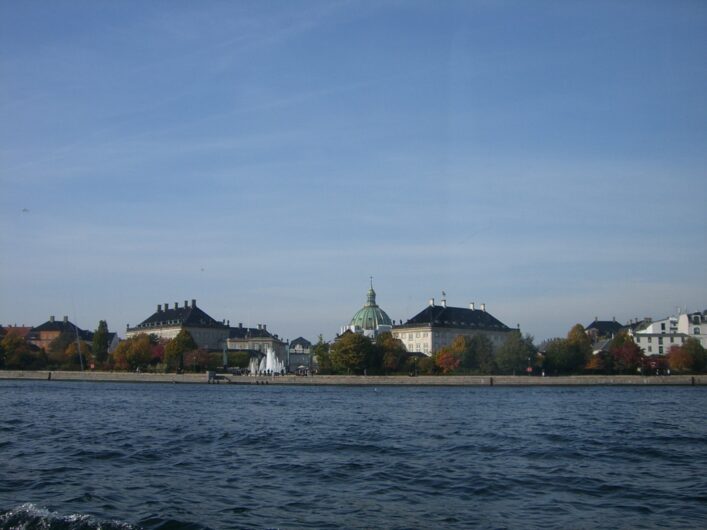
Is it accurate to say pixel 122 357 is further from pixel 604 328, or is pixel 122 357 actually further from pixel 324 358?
pixel 604 328

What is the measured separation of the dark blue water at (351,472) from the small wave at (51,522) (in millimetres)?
34

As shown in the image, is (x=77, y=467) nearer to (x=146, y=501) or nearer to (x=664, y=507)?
(x=146, y=501)

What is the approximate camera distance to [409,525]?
48.7 feet

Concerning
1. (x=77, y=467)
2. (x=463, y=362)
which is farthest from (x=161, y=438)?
(x=463, y=362)

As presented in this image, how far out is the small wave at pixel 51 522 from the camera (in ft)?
45.5

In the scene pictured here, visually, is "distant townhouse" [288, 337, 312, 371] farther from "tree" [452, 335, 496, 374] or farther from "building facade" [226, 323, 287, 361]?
"tree" [452, 335, 496, 374]

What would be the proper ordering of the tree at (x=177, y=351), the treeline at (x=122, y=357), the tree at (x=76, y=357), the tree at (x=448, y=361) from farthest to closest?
1. the tree at (x=76, y=357)
2. the treeline at (x=122, y=357)
3. the tree at (x=177, y=351)
4. the tree at (x=448, y=361)

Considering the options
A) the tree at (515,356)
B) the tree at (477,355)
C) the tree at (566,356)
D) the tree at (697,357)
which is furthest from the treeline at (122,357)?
the tree at (697,357)

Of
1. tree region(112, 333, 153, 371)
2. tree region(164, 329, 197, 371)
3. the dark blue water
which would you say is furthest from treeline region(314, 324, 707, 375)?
the dark blue water

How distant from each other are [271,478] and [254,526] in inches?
209

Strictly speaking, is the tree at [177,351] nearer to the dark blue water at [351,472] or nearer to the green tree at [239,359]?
the green tree at [239,359]

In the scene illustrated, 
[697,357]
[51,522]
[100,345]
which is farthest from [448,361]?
[51,522]

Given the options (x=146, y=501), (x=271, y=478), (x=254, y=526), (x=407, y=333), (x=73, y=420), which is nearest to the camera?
(x=254, y=526)

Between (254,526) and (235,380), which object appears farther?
(235,380)
